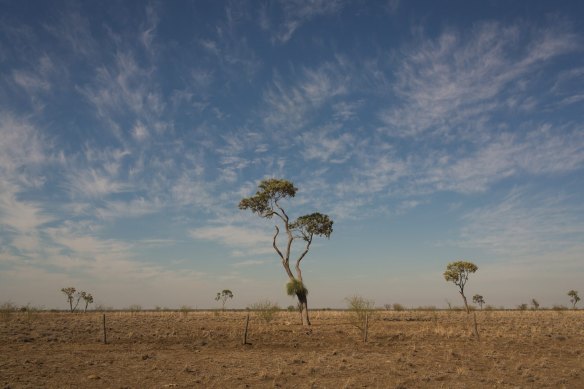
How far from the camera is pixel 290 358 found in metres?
18.7

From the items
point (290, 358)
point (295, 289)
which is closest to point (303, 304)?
point (295, 289)

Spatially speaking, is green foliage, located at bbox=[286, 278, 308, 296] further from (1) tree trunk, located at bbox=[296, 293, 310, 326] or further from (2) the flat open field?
(2) the flat open field

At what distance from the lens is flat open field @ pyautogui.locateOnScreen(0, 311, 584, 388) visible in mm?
14609

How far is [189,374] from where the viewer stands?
15.6 m

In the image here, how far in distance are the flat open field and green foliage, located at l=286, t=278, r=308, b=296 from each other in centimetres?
447

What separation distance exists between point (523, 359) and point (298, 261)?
19057 mm

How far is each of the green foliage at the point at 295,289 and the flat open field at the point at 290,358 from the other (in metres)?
4.47

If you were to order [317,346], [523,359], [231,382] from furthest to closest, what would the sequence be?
[317,346]
[523,359]
[231,382]

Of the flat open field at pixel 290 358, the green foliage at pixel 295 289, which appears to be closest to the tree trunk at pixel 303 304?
the green foliage at pixel 295 289

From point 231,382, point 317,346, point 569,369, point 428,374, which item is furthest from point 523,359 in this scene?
point 231,382

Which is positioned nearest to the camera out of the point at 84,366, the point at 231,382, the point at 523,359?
the point at 231,382

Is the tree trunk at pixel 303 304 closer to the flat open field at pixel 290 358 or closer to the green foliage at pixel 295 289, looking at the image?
the green foliage at pixel 295 289

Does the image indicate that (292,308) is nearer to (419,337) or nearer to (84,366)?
(419,337)

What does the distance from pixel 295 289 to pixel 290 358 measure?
47.8 ft
